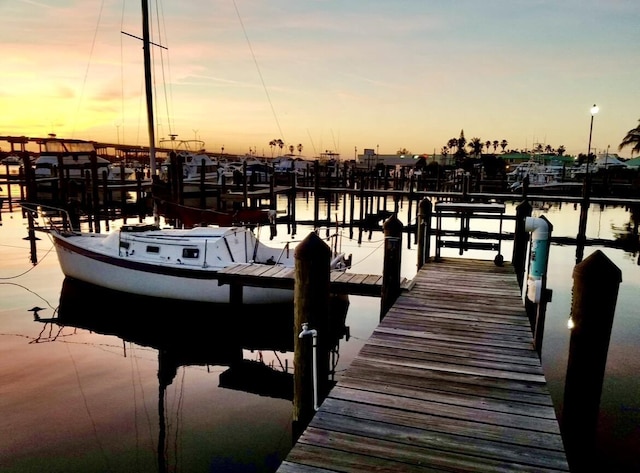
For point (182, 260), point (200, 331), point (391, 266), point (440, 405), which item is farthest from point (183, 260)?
point (440, 405)

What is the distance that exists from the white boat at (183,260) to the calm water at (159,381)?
648 mm

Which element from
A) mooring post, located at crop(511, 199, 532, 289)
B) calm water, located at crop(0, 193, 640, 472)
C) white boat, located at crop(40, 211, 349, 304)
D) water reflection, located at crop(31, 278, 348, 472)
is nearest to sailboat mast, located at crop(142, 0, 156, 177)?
white boat, located at crop(40, 211, 349, 304)

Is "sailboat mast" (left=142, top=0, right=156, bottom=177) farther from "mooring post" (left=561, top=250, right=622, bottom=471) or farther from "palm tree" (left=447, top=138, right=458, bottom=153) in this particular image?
"palm tree" (left=447, top=138, right=458, bottom=153)

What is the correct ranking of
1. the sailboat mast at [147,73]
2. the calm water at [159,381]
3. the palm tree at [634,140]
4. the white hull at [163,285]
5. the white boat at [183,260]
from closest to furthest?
the calm water at [159,381], the white hull at [163,285], the white boat at [183,260], the sailboat mast at [147,73], the palm tree at [634,140]

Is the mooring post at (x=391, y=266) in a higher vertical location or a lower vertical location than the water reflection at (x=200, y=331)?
higher

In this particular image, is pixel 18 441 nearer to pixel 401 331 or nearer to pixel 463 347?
pixel 401 331

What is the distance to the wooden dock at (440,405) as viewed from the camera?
3.66 m

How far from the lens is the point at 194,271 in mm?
12430

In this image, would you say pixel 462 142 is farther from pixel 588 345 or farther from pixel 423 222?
pixel 588 345

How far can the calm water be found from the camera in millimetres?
7078

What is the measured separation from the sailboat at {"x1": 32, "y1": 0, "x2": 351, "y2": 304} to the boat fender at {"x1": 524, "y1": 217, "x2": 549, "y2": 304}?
489 cm

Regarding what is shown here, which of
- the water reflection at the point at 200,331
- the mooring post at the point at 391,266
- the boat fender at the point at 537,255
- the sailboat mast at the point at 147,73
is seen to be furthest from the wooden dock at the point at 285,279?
the sailboat mast at the point at 147,73

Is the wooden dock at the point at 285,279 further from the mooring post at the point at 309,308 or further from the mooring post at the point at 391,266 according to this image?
the mooring post at the point at 309,308

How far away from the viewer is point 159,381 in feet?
31.7
